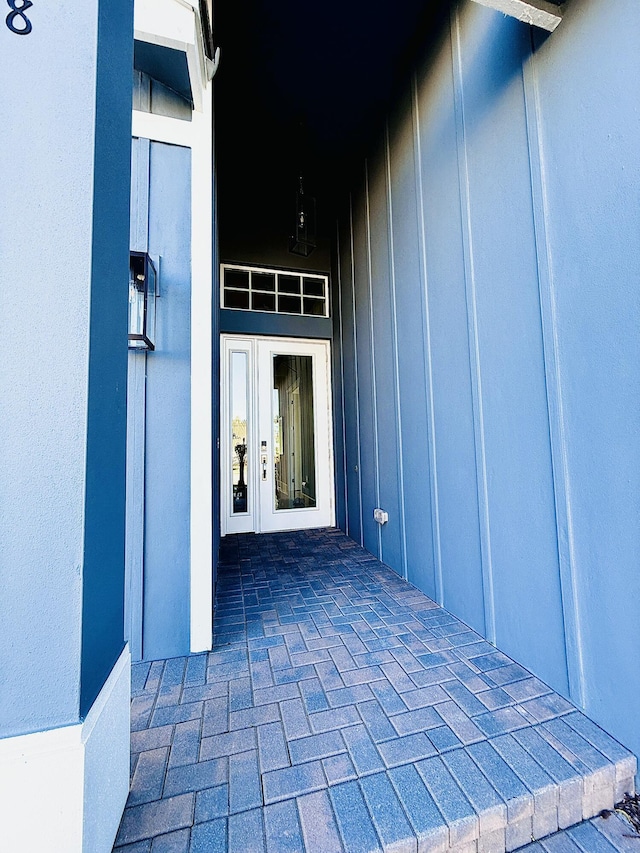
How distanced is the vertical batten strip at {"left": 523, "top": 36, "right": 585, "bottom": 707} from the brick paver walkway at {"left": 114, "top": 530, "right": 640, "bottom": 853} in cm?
25

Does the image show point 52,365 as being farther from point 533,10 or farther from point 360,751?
point 533,10

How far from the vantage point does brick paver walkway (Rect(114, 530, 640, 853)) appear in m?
1.05

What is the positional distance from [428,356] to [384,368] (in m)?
0.73

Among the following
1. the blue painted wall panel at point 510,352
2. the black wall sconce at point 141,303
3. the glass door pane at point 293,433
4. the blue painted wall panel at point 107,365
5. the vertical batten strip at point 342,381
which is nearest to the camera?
the blue painted wall panel at point 107,365

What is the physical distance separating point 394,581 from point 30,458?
2.62 metres

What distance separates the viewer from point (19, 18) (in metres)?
0.91

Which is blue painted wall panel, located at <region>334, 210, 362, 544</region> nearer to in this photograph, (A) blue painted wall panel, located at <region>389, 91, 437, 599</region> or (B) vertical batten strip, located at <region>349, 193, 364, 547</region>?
(B) vertical batten strip, located at <region>349, 193, 364, 547</region>

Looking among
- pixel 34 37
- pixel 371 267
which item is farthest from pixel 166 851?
pixel 371 267

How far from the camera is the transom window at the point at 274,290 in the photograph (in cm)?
441

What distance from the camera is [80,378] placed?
0.90 m

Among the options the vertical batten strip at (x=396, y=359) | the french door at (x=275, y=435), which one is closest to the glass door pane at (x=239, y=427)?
the french door at (x=275, y=435)

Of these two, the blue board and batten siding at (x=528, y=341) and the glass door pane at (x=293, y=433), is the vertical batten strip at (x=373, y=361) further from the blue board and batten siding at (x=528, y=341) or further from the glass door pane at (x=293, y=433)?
the glass door pane at (x=293, y=433)

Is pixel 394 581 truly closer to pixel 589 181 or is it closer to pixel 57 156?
pixel 589 181

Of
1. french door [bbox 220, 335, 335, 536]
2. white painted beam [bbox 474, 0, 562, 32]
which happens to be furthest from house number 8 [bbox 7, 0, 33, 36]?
french door [bbox 220, 335, 335, 536]
